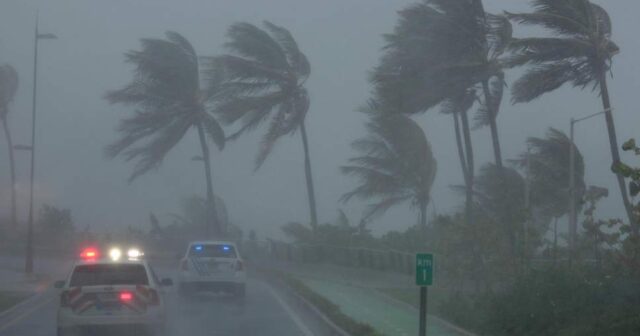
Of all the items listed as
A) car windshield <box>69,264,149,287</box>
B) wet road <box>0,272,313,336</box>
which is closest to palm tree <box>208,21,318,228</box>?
wet road <box>0,272,313,336</box>

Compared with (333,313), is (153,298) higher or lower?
higher

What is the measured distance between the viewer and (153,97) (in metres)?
51.6

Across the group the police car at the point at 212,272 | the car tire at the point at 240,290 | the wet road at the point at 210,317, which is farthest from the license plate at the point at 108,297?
the car tire at the point at 240,290

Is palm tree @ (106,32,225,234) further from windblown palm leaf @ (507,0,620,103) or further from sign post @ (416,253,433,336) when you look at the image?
sign post @ (416,253,433,336)

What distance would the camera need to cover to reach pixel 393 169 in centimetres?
4812

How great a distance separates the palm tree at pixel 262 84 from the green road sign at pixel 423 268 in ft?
103

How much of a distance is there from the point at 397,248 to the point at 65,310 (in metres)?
28.2

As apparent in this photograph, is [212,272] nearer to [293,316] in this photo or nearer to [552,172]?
[293,316]

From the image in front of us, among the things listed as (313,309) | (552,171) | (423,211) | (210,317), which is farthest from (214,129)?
(313,309)

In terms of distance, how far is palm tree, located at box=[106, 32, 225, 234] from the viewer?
50.8m

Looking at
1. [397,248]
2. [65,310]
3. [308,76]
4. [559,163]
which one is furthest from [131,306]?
[308,76]

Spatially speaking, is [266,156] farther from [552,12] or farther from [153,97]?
[552,12]

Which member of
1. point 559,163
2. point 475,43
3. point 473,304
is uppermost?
point 475,43

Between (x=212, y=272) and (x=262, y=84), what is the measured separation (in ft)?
62.0
